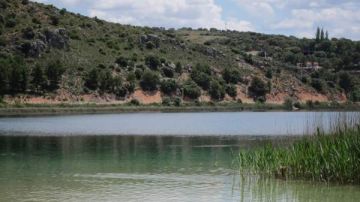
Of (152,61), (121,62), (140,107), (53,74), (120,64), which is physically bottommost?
(140,107)

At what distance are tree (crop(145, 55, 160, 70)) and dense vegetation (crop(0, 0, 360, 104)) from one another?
174 millimetres

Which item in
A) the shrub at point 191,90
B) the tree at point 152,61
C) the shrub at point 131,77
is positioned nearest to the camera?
the shrub at point 131,77

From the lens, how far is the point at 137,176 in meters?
26.2

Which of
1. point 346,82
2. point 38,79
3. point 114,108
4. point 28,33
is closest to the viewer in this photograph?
point 38,79

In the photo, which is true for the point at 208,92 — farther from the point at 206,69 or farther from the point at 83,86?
the point at 83,86

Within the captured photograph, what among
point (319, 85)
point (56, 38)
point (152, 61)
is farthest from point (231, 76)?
point (56, 38)

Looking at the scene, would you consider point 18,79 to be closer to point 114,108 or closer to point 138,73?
point 114,108

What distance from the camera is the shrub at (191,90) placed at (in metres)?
111

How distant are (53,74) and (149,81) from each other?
18445mm

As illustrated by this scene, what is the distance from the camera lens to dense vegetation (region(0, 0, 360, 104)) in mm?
98562

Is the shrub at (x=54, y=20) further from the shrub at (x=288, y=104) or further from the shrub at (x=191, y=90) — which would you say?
the shrub at (x=288, y=104)

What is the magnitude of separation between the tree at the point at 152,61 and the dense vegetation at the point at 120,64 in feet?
0.57

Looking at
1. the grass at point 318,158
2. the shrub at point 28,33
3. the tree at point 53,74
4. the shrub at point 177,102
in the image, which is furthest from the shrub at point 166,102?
the grass at point 318,158

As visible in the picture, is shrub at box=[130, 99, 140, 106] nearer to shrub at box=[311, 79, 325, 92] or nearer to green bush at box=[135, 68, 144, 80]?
green bush at box=[135, 68, 144, 80]
